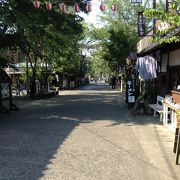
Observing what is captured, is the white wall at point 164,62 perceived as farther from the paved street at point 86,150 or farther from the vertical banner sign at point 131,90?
the paved street at point 86,150

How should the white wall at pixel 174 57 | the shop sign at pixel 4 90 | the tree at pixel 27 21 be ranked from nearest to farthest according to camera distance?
the tree at pixel 27 21
the white wall at pixel 174 57
the shop sign at pixel 4 90

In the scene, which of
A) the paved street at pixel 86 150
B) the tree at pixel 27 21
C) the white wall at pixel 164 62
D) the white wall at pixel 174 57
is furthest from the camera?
the white wall at pixel 164 62

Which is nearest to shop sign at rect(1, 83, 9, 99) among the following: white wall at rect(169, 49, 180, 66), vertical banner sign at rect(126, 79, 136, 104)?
vertical banner sign at rect(126, 79, 136, 104)

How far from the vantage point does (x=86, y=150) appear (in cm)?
1014

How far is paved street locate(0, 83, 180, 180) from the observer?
26.1ft

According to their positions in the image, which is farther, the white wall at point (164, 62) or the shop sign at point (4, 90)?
the shop sign at point (4, 90)

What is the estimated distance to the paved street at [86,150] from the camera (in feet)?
26.1

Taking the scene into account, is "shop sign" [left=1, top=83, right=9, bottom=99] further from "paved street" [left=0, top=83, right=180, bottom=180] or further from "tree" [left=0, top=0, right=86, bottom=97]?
"paved street" [left=0, top=83, right=180, bottom=180]

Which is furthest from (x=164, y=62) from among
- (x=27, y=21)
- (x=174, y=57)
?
(x=27, y=21)

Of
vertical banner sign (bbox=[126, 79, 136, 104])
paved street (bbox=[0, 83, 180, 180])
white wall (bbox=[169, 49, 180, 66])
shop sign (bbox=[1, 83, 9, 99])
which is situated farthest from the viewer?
vertical banner sign (bbox=[126, 79, 136, 104])

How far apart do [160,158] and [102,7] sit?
7.04 m

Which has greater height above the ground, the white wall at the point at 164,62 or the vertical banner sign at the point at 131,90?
the white wall at the point at 164,62

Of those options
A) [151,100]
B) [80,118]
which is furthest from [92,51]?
[80,118]

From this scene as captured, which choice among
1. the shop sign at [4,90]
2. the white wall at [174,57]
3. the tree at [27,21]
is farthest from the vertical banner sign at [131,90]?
the shop sign at [4,90]
